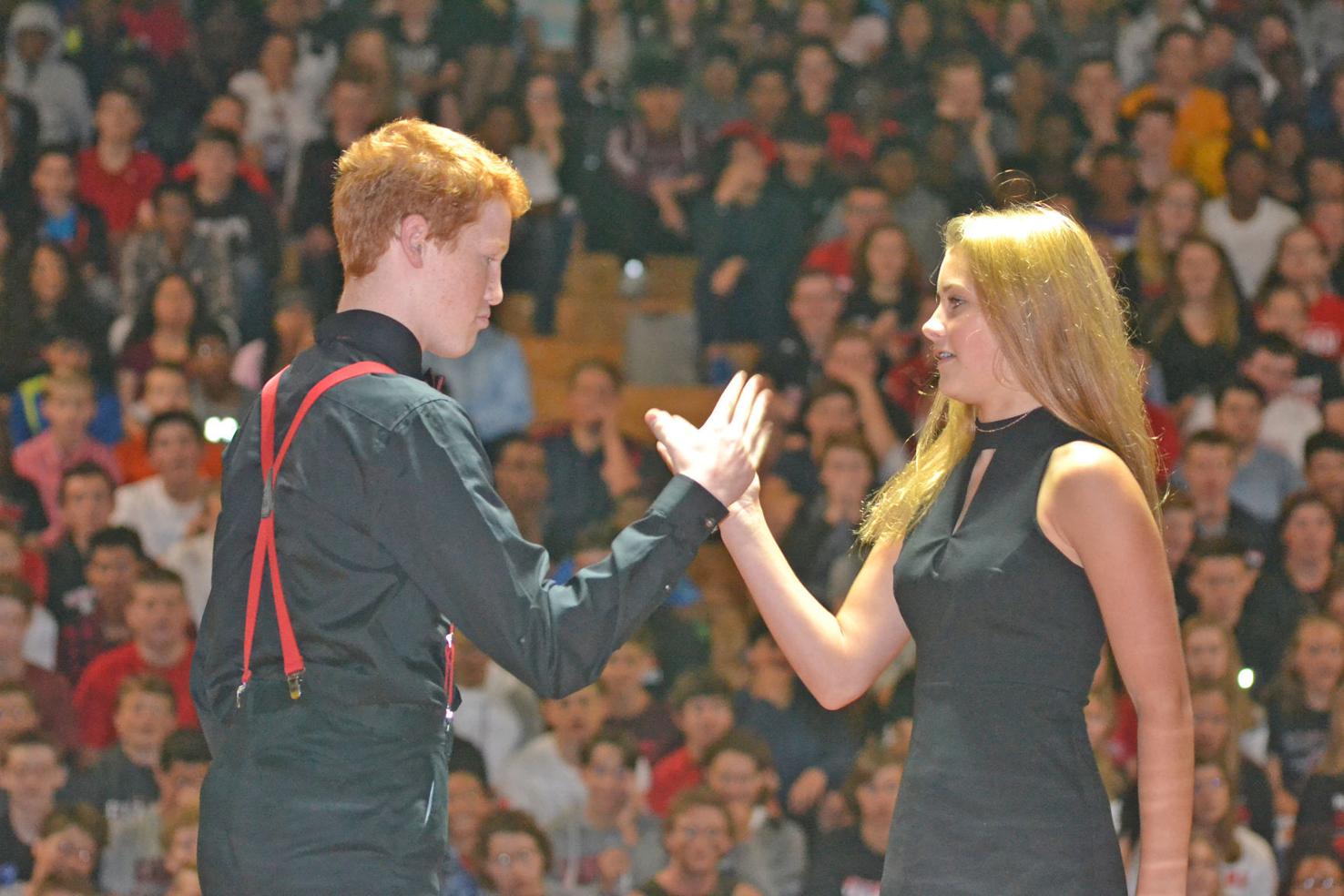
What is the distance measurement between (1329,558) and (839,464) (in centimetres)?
175

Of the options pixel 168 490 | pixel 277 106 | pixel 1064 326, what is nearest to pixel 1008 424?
pixel 1064 326

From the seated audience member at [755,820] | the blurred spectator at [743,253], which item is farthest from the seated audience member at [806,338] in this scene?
the seated audience member at [755,820]

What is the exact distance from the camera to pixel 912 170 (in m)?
7.73

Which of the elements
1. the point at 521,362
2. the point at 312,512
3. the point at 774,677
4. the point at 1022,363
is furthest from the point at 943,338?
the point at 521,362

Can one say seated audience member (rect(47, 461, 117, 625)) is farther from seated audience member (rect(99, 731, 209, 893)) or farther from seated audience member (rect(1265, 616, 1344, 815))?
seated audience member (rect(1265, 616, 1344, 815))

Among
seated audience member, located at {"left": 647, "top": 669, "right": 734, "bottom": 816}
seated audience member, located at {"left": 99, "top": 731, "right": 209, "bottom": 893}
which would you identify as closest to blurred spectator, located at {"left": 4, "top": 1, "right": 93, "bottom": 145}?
seated audience member, located at {"left": 99, "top": 731, "right": 209, "bottom": 893}

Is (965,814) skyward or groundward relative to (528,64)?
groundward

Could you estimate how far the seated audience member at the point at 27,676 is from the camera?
5.70 meters

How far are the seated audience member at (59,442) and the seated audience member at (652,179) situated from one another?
2.48 metres

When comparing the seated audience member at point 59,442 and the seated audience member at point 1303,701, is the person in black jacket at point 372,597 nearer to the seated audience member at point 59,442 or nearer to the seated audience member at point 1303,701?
the seated audience member at point 1303,701

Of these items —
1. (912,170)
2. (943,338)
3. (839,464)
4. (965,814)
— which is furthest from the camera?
(912,170)

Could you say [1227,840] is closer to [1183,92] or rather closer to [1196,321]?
[1196,321]

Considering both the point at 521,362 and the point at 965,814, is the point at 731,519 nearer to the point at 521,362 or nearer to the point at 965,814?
the point at 965,814

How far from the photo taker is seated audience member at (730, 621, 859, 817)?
5680mm
